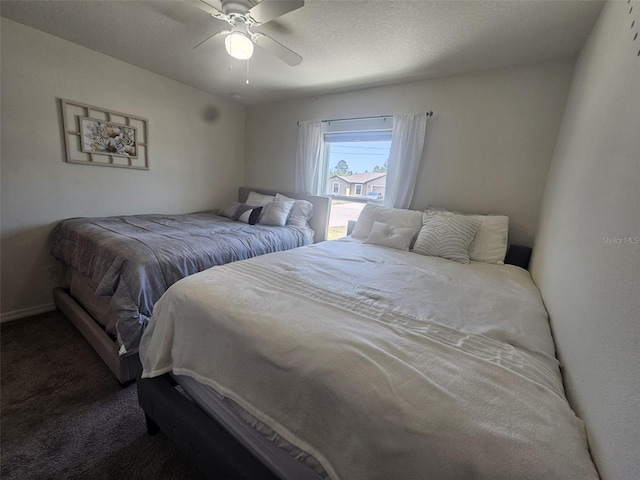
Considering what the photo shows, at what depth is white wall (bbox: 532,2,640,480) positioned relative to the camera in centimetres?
58

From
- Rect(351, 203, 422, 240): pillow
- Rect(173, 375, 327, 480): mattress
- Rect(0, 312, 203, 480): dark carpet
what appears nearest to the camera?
Rect(173, 375, 327, 480): mattress

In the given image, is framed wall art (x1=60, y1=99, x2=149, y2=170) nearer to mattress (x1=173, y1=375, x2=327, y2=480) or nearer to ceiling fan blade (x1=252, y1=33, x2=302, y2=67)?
ceiling fan blade (x1=252, y1=33, x2=302, y2=67)

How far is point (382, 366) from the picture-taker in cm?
73

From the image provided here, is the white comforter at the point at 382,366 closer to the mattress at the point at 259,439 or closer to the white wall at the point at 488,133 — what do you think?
the mattress at the point at 259,439

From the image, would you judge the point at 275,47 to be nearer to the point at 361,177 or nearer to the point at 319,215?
the point at 361,177

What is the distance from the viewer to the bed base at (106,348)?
1572mm

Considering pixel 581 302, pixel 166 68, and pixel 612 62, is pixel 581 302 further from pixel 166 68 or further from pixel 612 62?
pixel 166 68

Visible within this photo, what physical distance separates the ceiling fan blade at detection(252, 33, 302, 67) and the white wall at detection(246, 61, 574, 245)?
1308 mm

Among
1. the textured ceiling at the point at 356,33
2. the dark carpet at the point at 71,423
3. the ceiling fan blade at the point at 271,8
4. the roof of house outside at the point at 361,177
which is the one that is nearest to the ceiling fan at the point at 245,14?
the ceiling fan blade at the point at 271,8

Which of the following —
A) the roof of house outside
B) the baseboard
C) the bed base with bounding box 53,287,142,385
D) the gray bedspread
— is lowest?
the baseboard

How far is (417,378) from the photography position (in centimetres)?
69

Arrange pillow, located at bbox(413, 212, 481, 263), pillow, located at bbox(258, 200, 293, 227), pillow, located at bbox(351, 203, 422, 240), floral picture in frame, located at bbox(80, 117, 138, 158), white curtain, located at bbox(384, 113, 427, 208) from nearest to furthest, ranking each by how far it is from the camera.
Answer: pillow, located at bbox(413, 212, 481, 263) → pillow, located at bbox(351, 203, 422, 240) → floral picture in frame, located at bbox(80, 117, 138, 158) → white curtain, located at bbox(384, 113, 427, 208) → pillow, located at bbox(258, 200, 293, 227)

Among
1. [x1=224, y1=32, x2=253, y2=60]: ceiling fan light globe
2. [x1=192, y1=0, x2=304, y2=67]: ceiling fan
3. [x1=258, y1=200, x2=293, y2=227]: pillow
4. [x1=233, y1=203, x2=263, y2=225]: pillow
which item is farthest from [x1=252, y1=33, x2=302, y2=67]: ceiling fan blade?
[x1=233, y1=203, x2=263, y2=225]: pillow

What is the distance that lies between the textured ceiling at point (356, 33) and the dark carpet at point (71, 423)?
8.26 feet
